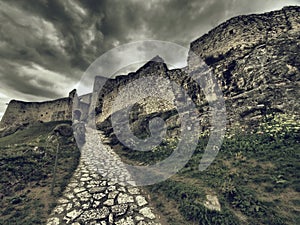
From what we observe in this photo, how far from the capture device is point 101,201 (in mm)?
8695

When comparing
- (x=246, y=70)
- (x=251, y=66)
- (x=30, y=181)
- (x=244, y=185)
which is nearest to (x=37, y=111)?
(x=30, y=181)

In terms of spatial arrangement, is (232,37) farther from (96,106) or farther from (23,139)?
(96,106)

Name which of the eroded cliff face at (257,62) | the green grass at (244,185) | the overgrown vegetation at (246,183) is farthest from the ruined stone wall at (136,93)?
the green grass at (244,185)

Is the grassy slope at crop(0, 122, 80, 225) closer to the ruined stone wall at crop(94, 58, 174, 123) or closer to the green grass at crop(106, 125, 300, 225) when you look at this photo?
the green grass at crop(106, 125, 300, 225)

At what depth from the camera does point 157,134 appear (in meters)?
19.5

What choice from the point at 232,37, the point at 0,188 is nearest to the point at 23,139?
the point at 0,188

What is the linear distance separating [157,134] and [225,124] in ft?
24.1

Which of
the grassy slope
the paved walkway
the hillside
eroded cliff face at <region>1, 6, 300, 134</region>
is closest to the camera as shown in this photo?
the paved walkway

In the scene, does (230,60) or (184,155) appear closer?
(184,155)

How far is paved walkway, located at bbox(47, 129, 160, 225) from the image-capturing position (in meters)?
7.33

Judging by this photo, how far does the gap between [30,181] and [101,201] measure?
534 centimetres

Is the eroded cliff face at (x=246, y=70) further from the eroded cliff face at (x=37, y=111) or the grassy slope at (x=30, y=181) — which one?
the eroded cliff face at (x=37, y=111)

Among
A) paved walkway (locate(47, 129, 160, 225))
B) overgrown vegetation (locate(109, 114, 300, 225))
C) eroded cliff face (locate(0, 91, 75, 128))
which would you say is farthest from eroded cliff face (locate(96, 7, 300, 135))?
eroded cliff face (locate(0, 91, 75, 128))

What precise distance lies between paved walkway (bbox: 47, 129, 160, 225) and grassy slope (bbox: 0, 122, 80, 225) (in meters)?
0.63
